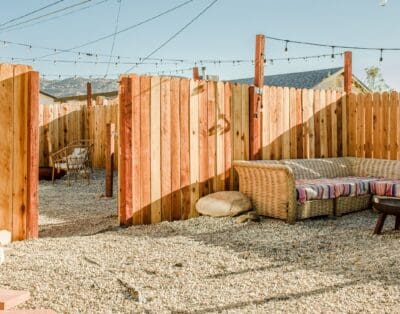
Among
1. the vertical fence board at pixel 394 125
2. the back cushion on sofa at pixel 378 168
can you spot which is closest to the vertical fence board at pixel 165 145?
the back cushion on sofa at pixel 378 168

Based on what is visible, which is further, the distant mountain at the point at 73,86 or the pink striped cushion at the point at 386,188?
the distant mountain at the point at 73,86

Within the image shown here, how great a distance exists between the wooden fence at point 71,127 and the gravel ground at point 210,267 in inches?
261

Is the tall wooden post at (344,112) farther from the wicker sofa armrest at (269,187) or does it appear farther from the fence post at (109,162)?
the fence post at (109,162)

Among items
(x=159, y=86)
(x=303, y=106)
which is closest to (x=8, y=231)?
(x=159, y=86)

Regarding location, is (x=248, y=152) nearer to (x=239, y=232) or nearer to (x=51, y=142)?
(x=239, y=232)

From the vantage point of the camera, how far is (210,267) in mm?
3734

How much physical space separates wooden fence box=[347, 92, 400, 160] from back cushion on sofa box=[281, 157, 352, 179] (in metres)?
0.56

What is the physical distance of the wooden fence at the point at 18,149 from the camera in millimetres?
4473

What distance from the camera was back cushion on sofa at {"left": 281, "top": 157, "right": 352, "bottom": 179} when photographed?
681 centimetres

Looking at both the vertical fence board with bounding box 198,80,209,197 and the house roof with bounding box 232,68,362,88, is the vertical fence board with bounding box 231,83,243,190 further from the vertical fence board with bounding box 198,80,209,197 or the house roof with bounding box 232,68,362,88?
the house roof with bounding box 232,68,362,88

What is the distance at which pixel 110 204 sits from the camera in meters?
7.39

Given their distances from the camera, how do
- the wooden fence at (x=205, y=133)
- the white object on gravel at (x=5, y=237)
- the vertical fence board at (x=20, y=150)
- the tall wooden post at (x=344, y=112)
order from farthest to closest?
the tall wooden post at (x=344, y=112) → the wooden fence at (x=205, y=133) → the vertical fence board at (x=20, y=150) → the white object on gravel at (x=5, y=237)

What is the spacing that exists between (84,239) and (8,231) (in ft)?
2.44

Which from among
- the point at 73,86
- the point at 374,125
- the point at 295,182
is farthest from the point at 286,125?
the point at 73,86
